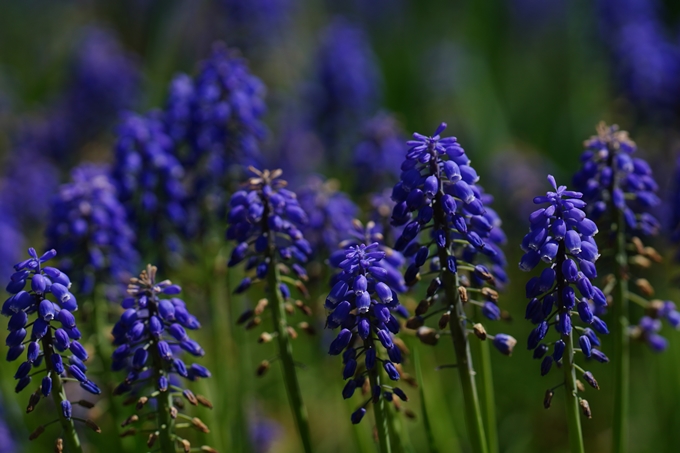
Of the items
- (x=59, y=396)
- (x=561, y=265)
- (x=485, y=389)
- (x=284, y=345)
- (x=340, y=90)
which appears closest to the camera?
(x=561, y=265)

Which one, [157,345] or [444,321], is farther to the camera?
[157,345]

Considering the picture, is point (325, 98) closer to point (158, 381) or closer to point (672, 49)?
point (672, 49)

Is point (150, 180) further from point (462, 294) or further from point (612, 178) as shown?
point (612, 178)

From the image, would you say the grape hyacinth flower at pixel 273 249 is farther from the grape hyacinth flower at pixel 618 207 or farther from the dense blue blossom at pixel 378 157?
the dense blue blossom at pixel 378 157

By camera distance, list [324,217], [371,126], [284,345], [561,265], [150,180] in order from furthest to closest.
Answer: [371,126] → [150,180] → [324,217] → [284,345] → [561,265]

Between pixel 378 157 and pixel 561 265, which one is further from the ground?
pixel 378 157

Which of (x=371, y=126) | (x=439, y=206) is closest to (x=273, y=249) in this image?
(x=439, y=206)

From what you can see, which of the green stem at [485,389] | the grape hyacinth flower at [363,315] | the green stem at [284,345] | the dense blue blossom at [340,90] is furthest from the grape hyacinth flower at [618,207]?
the dense blue blossom at [340,90]
